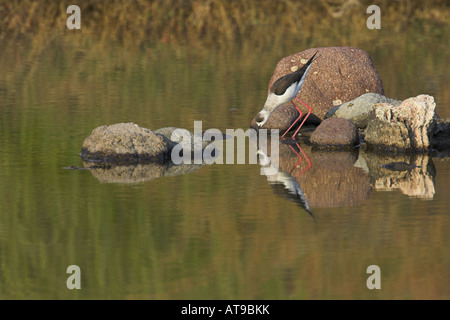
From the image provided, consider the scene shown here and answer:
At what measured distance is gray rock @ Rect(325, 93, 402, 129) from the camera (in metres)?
12.6

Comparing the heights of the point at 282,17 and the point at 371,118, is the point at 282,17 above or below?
above

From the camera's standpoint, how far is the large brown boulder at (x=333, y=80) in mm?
13594

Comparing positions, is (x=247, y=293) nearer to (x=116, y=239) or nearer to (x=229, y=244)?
(x=229, y=244)

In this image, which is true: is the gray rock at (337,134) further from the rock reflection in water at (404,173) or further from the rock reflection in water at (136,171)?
the rock reflection in water at (136,171)

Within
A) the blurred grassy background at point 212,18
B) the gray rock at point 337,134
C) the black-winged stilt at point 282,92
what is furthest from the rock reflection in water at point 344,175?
the blurred grassy background at point 212,18

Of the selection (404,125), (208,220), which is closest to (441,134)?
(404,125)

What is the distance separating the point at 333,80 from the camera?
13625 mm

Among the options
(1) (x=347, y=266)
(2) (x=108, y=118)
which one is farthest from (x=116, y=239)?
(2) (x=108, y=118)

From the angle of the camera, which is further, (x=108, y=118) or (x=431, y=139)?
(x=108, y=118)

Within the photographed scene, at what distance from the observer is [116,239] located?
25.1 feet

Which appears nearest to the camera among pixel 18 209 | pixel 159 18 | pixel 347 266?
pixel 347 266

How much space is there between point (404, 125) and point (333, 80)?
2.80m

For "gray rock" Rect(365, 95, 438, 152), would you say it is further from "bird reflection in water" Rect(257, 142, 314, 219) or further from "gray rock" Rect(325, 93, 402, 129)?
"gray rock" Rect(325, 93, 402, 129)

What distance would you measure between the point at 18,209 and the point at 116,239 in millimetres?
1344
